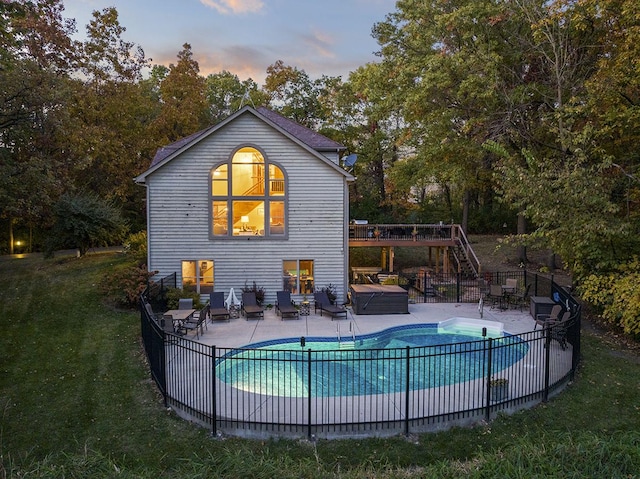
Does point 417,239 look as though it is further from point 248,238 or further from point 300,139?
point 248,238

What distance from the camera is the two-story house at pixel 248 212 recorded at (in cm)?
1720

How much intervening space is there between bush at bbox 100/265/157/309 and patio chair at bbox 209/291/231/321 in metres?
2.56

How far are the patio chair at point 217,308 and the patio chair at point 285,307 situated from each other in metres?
1.88

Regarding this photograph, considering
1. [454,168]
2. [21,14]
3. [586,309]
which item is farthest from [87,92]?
[586,309]

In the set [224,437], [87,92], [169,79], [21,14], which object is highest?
[169,79]

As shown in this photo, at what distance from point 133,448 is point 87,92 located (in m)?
27.4

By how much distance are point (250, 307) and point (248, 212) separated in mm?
4153

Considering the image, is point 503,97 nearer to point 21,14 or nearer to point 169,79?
point 21,14

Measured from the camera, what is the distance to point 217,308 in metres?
15.8

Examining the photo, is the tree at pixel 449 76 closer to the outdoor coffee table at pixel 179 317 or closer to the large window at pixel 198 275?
the large window at pixel 198 275

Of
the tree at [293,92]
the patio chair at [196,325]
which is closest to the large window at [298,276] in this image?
the patio chair at [196,325]

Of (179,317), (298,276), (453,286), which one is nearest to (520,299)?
(453,286)

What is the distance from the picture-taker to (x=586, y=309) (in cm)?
A: 1620

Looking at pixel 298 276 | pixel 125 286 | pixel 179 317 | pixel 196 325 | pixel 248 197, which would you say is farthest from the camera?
pixel 298 276
